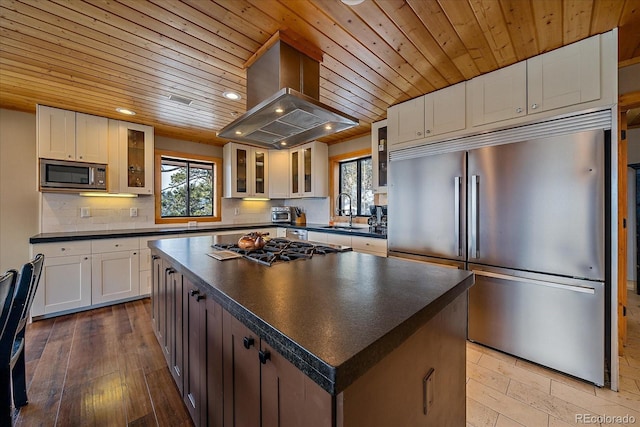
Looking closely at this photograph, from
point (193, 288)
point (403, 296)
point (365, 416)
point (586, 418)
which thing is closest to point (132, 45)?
point (193, 288)

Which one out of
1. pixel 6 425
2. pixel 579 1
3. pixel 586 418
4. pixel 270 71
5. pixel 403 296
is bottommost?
pixel 586 418

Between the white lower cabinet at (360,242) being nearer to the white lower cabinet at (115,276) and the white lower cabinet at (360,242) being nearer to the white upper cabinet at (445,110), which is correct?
the white upper cabinet at (445,110)

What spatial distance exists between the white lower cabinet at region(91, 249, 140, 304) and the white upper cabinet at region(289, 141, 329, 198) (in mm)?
2552

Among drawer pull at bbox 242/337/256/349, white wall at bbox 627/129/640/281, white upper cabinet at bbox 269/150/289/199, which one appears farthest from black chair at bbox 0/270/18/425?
white wall at bbox 627/129/640/281

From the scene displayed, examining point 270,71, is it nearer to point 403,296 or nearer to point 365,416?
point 403,296

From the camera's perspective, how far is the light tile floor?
154cm

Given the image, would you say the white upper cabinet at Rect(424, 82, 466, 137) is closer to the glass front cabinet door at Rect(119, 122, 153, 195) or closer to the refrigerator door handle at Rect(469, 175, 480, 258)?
the refrigerator door handle at Rect(469, 175, 480, 258)

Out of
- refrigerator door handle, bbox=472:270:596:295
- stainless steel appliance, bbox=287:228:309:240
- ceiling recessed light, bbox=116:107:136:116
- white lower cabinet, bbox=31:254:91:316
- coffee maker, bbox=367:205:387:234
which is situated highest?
ceiling recessed light, bbox=116:107:136:116

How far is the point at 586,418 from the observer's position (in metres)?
1.53

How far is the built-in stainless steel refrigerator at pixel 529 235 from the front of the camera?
1.79 metres

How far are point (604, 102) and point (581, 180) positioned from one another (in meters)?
0.51

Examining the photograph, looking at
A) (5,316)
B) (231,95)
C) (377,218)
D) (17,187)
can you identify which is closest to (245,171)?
(231,95)

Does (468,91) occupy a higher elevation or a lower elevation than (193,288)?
higher

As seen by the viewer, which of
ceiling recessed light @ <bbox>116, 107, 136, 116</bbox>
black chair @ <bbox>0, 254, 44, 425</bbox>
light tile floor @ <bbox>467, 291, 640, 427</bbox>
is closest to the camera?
black chair @ <bbox>0, 254, 44, 425</bbox>
